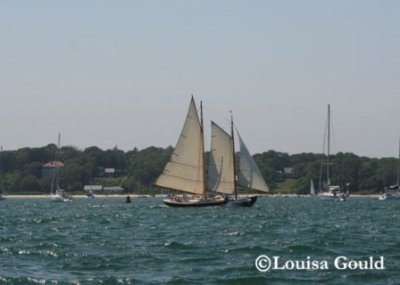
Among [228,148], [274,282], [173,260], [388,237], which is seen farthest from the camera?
[228,148]

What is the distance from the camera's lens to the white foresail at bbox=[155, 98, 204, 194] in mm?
103500

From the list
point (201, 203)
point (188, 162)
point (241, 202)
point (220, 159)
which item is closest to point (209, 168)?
point (220, 159)

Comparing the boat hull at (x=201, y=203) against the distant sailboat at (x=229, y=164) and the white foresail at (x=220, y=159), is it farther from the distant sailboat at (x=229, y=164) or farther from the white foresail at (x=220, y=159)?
the white foresail at (x=220, y=159)

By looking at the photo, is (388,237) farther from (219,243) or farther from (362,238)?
(219,243)

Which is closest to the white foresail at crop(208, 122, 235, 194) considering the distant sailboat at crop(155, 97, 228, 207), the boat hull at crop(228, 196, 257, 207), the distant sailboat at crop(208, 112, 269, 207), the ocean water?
the distant sailboat at crop(208, 112, 269, 207)

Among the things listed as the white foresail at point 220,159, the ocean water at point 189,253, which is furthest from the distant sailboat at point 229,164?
the ocean water at point 189,253

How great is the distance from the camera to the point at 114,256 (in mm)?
42594

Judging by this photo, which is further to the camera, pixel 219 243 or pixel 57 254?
pixel 219 243

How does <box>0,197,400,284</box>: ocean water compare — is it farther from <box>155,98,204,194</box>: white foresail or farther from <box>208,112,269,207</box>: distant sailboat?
<box>208,112,269,207</box>: distant sailboat

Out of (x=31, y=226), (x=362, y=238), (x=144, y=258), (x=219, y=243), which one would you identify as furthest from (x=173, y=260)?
(x=31, y=226)

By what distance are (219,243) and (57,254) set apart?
8.27 m

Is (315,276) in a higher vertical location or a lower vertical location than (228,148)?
lower

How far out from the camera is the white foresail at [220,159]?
349 feet

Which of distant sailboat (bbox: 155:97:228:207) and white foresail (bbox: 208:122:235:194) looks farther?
white foresail (bbox: 208:122:235:194)
